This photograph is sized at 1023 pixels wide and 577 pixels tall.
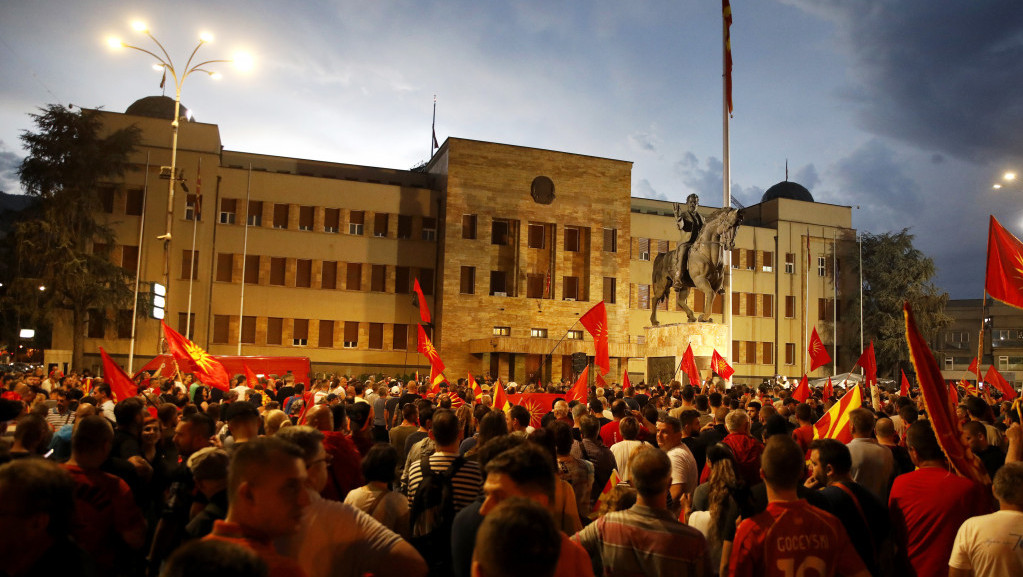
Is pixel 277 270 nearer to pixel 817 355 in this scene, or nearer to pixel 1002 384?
pixel 817 355

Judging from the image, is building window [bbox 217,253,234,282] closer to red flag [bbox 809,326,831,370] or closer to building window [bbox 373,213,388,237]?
building window [bbox 373,213,388,237]

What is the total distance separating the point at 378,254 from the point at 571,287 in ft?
37.4

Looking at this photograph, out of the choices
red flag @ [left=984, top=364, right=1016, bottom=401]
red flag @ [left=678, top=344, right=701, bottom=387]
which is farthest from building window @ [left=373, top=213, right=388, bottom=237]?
red flag @ [left=984, top=364, right=1016, bottom=401]

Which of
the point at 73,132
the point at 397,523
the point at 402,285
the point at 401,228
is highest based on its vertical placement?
the point at 73,132

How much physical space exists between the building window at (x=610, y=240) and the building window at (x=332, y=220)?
50.9 ft

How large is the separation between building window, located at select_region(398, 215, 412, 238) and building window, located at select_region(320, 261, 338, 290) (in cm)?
415

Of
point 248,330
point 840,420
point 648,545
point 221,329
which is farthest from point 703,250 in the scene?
point 648,545

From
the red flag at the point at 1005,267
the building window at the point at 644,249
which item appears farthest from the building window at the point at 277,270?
the red flag at the point at 1005,267

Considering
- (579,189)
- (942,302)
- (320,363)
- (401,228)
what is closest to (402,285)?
(401,228)

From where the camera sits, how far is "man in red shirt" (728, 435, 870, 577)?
3812 millimetres

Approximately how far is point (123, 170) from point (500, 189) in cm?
1965

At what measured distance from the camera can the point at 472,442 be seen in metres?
7.70

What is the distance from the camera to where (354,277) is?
4553 cm

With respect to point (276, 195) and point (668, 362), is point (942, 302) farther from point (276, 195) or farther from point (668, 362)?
point (276, 195)
